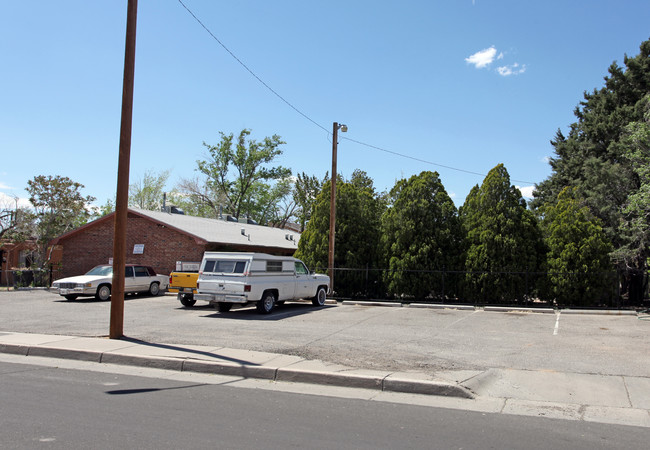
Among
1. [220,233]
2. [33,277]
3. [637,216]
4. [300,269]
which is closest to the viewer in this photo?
[300,269]

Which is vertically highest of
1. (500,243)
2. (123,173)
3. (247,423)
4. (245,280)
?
(123,173)

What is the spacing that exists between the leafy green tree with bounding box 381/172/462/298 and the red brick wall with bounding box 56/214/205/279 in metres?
Answer: 9.79

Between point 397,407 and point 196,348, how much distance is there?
4.94 meters

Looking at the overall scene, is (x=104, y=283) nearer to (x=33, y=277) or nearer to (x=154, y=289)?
(x=154, y=289)

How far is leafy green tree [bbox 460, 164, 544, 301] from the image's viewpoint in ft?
64.0

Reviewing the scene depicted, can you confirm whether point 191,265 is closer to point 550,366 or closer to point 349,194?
point 349,194

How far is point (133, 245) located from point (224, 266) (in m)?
13.2

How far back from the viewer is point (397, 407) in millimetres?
6328

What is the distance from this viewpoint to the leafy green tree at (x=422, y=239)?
67.6ft

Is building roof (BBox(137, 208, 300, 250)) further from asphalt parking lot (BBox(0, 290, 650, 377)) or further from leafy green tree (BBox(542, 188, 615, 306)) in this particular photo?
leafy green tree (BBox(542, 188, 615, 306))

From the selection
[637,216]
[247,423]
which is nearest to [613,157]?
[637,216]

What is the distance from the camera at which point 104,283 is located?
2075cm

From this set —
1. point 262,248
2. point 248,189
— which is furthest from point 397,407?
point 248,189

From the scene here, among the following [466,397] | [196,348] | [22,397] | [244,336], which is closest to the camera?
[22,397]
